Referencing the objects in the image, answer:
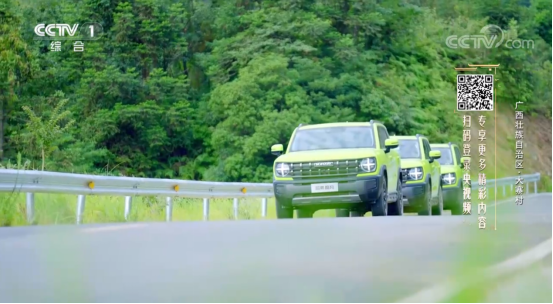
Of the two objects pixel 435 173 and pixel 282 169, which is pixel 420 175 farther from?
pixel 282 169

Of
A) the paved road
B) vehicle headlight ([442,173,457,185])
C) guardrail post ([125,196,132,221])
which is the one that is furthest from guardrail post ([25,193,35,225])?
vehicle headlight ([442,173,457,185])

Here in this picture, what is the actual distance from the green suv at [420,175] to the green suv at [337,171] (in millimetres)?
191

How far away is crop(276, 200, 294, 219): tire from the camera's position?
10575 mm

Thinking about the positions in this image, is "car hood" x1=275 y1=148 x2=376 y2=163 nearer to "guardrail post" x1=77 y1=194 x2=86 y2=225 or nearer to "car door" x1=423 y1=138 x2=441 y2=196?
"car door" x1=423 y1=138 x2=441 y2=196

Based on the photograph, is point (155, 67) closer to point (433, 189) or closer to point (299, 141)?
point (299, 141)

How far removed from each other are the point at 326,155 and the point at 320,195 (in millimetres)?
559

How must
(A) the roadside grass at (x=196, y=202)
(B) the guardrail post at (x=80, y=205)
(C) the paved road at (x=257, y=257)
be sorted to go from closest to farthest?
(C) the paved road at (x=257, y=257) < (A) the roadside grass at (x=196, y=202) < (B) the guardrail post at (x=80, y=205)

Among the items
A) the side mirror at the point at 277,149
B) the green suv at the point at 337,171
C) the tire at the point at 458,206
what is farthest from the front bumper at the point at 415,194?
the side mirror at the point at 277,149

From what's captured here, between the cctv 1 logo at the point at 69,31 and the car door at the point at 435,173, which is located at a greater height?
the cctv 1 logo at the point at 69,31

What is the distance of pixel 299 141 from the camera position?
421 inches

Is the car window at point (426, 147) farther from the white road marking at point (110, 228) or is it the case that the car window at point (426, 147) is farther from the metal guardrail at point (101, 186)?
the white road marking at point (110, 228)

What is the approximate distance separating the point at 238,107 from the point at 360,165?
141cm

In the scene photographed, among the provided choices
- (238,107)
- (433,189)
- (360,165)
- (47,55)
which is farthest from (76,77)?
(433,189)

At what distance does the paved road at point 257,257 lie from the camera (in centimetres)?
634
